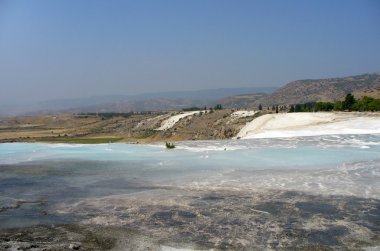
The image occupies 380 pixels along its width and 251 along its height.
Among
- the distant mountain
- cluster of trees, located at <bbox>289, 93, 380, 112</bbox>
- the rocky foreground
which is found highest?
the distant mountain

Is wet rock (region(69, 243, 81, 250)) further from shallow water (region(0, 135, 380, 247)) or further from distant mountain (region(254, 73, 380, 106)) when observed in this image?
distant mountain (region(254, 73, 380, 106))

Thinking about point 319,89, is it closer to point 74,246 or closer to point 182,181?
point 182,181

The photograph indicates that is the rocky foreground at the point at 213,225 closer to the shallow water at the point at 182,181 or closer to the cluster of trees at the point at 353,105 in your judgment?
the shallow water at the point at 182,181

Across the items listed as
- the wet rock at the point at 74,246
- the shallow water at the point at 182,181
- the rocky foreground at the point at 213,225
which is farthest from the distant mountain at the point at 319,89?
the wet rock at the point at 74,246

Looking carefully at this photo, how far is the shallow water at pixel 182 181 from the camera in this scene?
27.8ft

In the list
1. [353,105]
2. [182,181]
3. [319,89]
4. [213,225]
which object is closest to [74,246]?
[213,225]

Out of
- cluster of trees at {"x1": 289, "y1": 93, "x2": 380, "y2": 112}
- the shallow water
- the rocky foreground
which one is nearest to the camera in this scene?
the rocky foreground

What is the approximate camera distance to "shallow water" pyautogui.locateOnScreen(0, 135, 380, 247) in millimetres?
8469

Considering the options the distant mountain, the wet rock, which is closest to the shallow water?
the wet rock

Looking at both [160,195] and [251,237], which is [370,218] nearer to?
[251,237]

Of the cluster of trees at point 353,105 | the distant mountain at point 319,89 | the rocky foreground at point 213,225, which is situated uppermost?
the distant mountain at point 319,89

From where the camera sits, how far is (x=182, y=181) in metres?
11.4

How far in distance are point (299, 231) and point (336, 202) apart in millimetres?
2144

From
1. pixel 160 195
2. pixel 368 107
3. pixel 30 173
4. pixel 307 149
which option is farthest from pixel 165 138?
pixel 160 195
